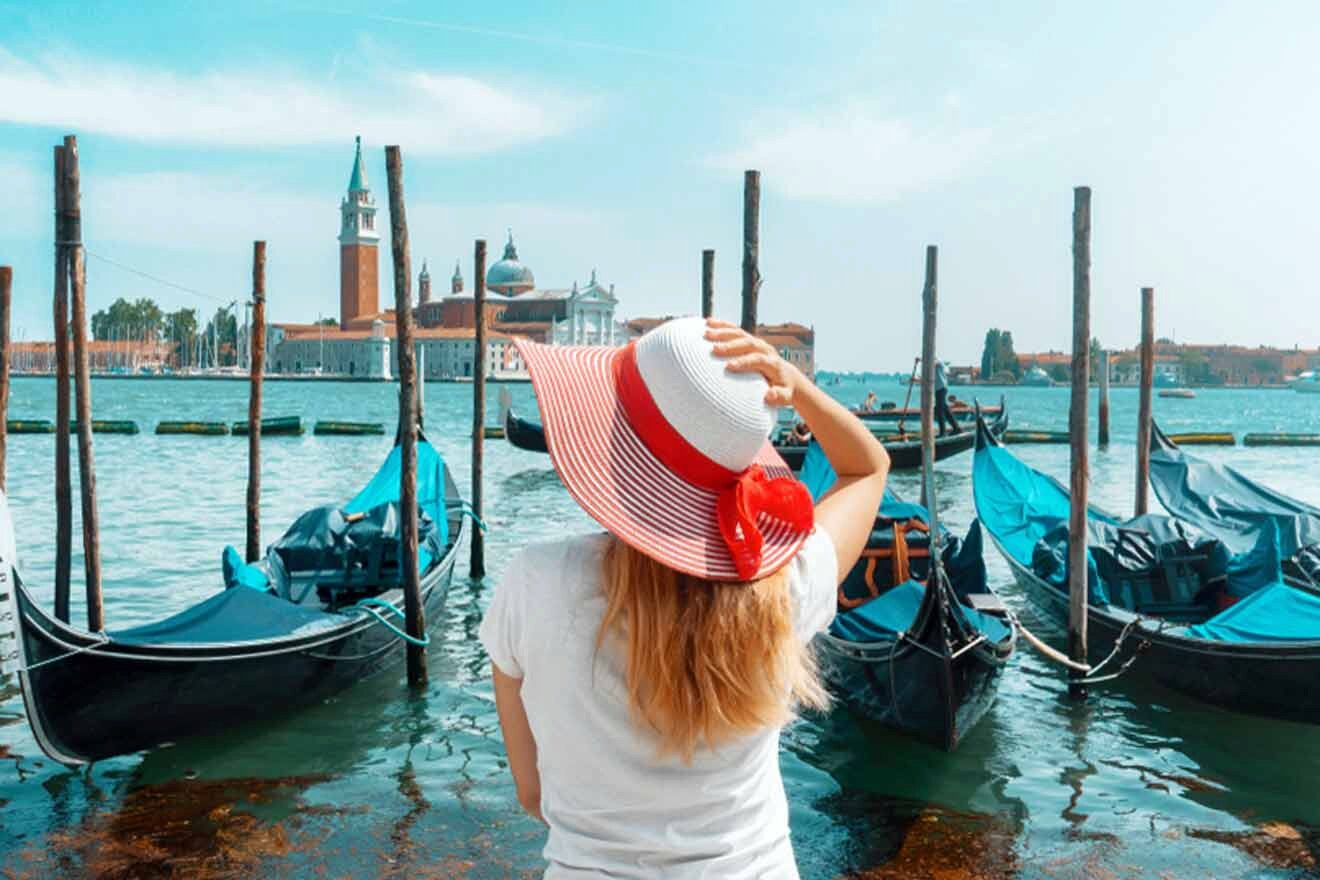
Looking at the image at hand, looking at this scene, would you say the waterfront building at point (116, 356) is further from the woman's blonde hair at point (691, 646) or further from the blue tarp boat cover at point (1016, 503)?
the woman's blonde hair at point (691, 646)

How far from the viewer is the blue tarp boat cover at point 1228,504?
22.8ft

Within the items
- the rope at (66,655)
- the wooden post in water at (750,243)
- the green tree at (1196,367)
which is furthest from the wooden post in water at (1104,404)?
the green tree at (1196,367)

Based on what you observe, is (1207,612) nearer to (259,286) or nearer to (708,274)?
(708,274)

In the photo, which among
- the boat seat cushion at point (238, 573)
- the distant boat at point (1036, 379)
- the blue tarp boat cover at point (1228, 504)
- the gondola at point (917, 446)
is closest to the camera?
the boat seat cushion at point (238, 573)

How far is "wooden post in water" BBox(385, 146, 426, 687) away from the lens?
545 centimetres

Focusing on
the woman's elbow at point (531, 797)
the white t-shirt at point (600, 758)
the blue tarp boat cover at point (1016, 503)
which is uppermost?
the white t-shirt at point (600, 758)

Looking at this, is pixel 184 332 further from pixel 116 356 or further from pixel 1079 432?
pixel 1079 432

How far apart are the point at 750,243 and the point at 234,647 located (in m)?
3.23

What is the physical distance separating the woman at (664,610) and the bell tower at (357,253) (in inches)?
3523

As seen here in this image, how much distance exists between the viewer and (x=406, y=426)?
5535 mm

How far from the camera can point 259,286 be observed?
800 cm

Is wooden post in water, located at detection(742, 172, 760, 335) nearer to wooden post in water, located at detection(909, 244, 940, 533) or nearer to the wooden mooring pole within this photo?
wooden post in water, located at detection(909, 244, 940, 533)

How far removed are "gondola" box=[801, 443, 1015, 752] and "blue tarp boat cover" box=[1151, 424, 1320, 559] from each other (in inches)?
90.0

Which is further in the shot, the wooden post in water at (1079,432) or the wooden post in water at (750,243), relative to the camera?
the wooden post in water at (750,243)
